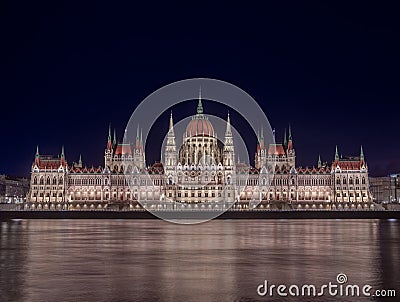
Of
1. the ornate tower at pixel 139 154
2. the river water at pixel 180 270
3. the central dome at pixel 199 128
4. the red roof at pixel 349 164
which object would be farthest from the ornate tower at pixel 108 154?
the river water at pixel 180 270

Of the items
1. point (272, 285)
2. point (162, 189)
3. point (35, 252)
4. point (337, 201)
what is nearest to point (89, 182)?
point (162, 189)

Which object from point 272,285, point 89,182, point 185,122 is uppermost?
point 185,122

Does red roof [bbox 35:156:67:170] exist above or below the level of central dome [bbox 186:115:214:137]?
below

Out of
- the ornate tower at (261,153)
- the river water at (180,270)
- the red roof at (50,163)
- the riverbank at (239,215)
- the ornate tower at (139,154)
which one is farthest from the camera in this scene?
the ornate tower at (261,153)

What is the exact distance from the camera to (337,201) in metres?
138

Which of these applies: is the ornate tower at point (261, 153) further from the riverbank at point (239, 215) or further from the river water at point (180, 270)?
the river water at point (180, 270)

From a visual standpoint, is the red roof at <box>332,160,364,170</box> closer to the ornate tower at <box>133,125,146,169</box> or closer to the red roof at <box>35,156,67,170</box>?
the ornate tower at <box>133,125,146,169</box>

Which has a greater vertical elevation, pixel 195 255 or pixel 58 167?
pixel 58 167

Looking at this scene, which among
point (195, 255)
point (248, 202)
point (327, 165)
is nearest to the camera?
point (195, 255)

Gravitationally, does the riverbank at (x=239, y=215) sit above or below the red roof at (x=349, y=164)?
below

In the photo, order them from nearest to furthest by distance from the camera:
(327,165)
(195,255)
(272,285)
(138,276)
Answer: (272,285), (138,276), (195,255), (327,165)

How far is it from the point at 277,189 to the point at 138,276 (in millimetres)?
126199

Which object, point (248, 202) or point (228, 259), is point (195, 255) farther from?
point (248, 202)

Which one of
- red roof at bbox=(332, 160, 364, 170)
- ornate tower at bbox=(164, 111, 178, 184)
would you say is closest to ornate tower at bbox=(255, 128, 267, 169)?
red roof at bbox=(332, 160, 364, 170)
